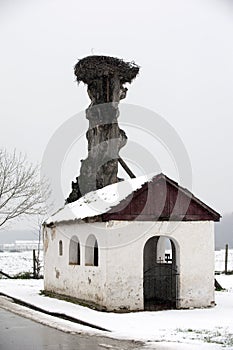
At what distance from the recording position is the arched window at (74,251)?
18.8 metres

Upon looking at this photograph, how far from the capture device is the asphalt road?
1050cm

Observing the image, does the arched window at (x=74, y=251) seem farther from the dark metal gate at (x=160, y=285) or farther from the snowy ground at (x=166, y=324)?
the dark metal gate at (x=160, y=285)

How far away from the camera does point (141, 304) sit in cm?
1574

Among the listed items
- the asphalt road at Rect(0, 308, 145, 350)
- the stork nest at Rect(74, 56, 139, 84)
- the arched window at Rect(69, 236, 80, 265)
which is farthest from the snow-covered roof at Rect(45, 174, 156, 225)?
the stork nest at Rect(74, 56, 139, 84)

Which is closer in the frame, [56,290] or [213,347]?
[213,347]

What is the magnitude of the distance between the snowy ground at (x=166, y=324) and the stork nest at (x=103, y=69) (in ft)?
33.3

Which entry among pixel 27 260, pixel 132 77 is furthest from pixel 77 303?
pixel 27 260

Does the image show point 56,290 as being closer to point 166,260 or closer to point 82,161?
point 166,260

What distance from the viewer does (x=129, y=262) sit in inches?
621

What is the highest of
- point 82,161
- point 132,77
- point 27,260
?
point 132,77

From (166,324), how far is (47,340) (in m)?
3.21

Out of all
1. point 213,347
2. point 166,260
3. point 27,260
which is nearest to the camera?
point 213,347

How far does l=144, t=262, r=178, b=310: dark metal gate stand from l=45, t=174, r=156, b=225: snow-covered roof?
2.58 m

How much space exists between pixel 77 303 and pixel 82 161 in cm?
946
